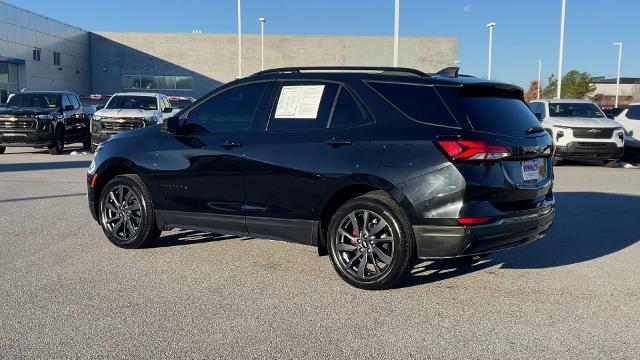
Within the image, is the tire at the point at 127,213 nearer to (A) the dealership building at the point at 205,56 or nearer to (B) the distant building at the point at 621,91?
(A) the dealership building at the point at 205,56

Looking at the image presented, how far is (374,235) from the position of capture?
480 cm

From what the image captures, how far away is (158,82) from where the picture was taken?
52969mm

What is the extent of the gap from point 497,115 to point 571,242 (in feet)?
8.59

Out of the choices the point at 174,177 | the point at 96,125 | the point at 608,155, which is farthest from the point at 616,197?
the point at 96,125

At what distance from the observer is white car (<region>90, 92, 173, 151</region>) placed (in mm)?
16578

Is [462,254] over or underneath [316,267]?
over

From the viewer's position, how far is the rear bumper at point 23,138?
1694cm

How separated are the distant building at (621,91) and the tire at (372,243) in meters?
76.1

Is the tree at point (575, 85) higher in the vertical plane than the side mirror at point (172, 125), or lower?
higher

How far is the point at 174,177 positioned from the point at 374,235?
7.30 feet

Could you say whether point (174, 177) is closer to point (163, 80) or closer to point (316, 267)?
point (316, 267)

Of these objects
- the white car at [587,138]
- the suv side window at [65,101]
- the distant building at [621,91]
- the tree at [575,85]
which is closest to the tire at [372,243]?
the white car at [587,138]

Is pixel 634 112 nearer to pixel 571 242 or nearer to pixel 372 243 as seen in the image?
pixel 571 242

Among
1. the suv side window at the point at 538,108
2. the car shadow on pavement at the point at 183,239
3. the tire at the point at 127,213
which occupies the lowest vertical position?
the car shadow on pavement at the point at 183,239
